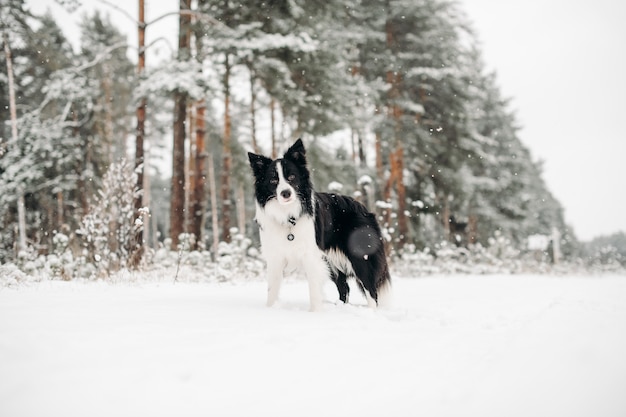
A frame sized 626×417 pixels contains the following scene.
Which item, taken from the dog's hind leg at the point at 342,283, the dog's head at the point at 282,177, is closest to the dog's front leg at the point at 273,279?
the dog's head at the point at 282,177

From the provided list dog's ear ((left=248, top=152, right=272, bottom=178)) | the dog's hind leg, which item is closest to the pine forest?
dog's ear ((left=248, top=152, right=272, bottom=178))

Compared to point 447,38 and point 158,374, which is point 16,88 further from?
point 158,374

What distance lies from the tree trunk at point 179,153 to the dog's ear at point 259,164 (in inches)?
223

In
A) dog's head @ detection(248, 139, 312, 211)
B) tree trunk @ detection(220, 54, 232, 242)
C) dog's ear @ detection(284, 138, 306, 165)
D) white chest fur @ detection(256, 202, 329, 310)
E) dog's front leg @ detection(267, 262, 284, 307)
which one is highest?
tree trunk @ detection(220, 54, 232, 242)

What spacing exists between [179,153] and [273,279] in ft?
21.7

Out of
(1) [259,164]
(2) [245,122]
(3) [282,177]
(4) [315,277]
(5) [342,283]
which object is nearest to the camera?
(4) [315,277]

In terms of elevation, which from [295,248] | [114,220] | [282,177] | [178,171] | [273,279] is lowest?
[273,279]

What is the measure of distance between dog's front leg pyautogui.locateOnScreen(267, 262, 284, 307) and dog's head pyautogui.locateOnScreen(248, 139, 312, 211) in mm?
663

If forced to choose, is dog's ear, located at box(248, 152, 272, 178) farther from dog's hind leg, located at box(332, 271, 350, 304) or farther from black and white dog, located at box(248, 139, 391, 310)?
dog's hind leg, located at box(332, 271, 350, 304)

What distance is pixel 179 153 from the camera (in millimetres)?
9773

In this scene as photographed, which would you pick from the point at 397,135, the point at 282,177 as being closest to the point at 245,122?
the point at 397,135

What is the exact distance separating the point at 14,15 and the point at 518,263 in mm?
20054

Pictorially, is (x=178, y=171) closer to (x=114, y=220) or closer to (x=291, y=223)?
(x=114, y=220)

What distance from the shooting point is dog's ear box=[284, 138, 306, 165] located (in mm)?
4301
